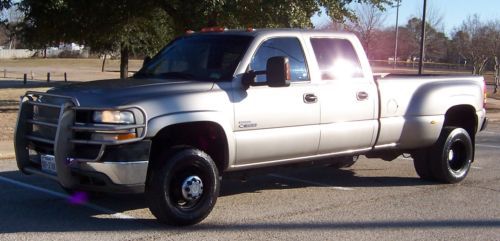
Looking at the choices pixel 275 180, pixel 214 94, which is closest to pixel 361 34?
pixel 275 180

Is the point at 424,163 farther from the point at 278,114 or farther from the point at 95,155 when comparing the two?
the point at 95,155

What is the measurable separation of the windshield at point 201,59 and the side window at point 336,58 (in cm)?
96

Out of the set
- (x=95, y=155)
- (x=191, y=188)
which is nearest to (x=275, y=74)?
(x=191, y=188)

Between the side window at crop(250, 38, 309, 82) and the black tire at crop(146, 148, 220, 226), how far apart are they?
1.22 meters

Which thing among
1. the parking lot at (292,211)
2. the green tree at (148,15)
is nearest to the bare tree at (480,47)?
the green tree at (148,15)

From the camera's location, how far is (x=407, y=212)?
6.76 metres

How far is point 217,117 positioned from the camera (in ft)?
19.8

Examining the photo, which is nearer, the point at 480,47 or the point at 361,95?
the point at 361,95

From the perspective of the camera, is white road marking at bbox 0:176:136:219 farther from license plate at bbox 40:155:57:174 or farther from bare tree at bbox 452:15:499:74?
bare tree at bbox 452:15:499:74

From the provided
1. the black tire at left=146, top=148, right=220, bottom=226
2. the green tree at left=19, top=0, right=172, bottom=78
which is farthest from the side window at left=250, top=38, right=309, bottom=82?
the green tree at left=19, top=0, right=172, bottom=78

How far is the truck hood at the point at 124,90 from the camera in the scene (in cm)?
559

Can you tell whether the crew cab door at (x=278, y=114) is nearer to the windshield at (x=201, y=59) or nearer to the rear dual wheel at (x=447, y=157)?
the windshield at (x=201, y=59)

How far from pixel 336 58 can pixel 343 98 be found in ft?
1.67

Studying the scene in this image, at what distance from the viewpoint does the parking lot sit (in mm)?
5797
